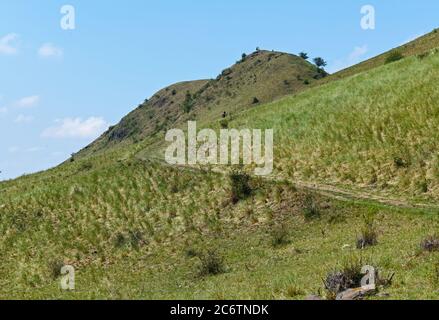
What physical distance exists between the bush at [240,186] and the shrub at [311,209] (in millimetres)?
5393

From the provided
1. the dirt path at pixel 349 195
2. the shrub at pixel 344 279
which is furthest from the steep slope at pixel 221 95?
the shrub at pixel 344 279

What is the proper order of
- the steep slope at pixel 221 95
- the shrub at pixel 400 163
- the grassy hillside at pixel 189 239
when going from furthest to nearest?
the steep slope at pixel 221 95 → the shrub at pixel 400 163 → the grassy hillside at pixel 189 239

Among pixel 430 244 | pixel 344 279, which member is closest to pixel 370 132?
pixel 430 244

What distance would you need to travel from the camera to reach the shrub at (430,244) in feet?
57.5

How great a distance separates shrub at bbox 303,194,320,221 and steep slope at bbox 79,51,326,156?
69.0 meters

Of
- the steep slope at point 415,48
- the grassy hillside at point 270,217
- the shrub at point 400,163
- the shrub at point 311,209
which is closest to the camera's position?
the grassy hillside at point 270,217

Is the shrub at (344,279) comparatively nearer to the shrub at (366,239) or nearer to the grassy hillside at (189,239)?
the grassy hillside at (189,239)

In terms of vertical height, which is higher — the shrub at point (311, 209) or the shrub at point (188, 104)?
the shrub at point (188, 104)

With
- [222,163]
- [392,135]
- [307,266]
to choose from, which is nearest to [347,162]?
[392,135]

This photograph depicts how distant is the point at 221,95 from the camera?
139000 mm

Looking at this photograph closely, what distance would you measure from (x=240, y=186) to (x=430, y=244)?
2008 cm

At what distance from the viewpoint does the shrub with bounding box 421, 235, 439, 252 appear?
17.5m

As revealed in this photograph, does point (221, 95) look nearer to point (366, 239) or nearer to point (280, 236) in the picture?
point (280, 236)
